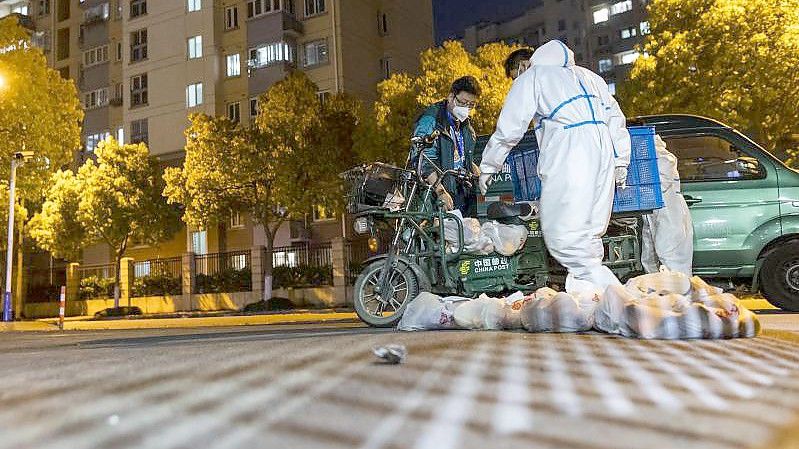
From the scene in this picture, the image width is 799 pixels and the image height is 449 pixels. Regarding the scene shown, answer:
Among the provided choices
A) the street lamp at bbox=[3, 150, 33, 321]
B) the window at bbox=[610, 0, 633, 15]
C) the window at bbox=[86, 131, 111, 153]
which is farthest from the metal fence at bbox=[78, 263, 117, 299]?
the window at bbox=[610, 0, 633, 15]

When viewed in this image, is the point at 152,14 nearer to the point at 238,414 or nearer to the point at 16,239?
the point at 16,239

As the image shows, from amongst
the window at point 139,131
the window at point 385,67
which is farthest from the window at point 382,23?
the window at point 139,131

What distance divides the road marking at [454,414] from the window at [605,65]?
58239 millimetres

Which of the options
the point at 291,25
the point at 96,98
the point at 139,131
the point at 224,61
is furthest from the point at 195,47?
Result: the point at 96,98

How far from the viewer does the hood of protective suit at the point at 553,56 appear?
4652 millimetres

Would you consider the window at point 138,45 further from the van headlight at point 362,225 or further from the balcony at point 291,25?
the van headlight at point 362,225

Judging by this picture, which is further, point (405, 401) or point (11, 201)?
point (11, 201)

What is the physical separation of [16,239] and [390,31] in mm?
17711

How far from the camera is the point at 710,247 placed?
7.01 metres

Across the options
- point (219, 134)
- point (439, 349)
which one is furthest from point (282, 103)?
point (439, 349)

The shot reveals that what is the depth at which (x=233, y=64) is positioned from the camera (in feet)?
99.3

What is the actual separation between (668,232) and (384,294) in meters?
2.51

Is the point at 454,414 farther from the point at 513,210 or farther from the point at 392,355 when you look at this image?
the point at 513,210

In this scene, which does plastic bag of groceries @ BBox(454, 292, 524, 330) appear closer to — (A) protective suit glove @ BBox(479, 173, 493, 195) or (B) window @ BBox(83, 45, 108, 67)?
(A) protective suit glove @ BBox(479, 173, 493, 195)
